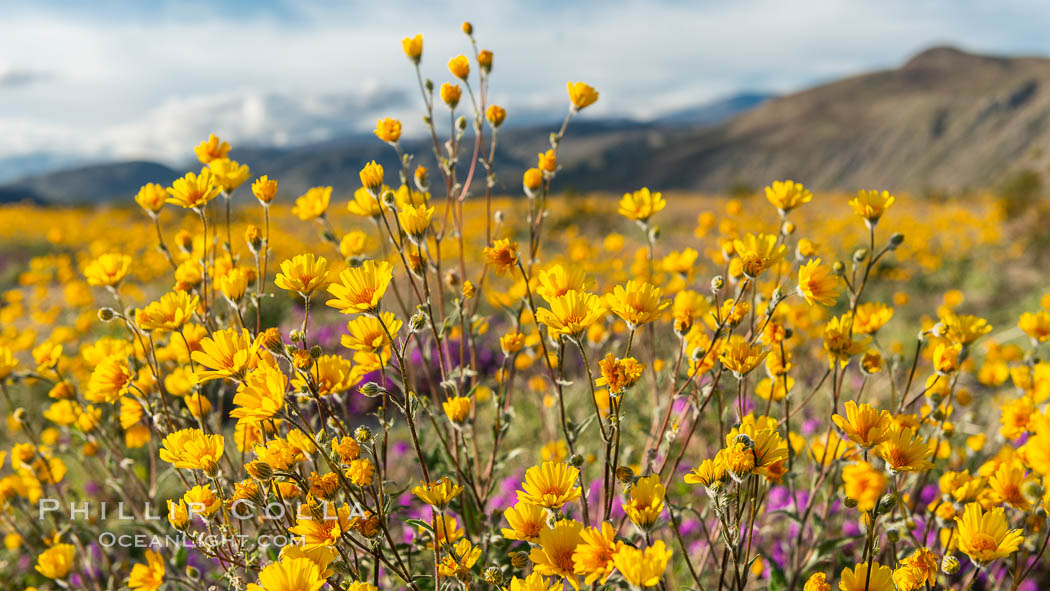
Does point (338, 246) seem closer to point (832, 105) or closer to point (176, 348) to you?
point (176, 348)

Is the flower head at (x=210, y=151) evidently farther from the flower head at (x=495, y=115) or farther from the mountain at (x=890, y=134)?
the mountain at (x=890, y=134)

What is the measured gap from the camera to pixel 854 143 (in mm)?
110812

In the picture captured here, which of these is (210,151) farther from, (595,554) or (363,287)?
(595,554)

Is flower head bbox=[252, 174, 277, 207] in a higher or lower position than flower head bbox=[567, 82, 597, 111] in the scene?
lower

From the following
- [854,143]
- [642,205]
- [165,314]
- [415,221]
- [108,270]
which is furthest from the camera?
[854,143]

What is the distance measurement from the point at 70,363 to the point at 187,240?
145cm

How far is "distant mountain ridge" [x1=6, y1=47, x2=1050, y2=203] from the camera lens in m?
92.8

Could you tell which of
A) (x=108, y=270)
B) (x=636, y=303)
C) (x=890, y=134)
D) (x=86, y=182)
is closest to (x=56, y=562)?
(x=108, y=270)

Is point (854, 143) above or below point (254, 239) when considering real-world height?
above

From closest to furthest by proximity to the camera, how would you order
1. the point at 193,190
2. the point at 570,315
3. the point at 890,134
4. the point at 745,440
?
the point at 745,440
the point at 570,315
the point at 193,190
the point at 890,134

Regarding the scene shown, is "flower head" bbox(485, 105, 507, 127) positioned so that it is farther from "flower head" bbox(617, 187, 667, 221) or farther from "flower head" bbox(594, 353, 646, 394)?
"flower head" bbox(594, 353, 646, 394)

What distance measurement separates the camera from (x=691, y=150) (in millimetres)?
135750

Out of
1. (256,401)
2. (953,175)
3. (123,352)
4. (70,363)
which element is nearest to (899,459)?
(256,401)

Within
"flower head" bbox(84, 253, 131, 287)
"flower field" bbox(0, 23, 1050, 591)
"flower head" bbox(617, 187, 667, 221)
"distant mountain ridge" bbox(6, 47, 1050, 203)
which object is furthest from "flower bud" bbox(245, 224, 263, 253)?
"distant mountain ridge" bbox(6, 47, 1050, 203)
